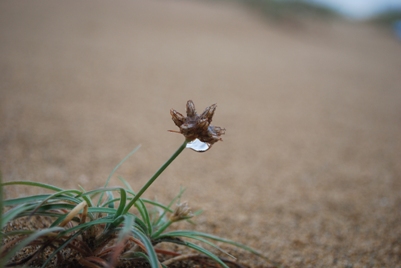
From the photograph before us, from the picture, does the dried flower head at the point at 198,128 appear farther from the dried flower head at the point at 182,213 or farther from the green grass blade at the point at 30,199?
the green grass blade at the point at 30,199

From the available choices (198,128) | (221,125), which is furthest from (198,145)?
(221,125)

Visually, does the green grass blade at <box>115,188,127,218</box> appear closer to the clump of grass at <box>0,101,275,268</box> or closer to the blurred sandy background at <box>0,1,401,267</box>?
the clump of grass at <box>0,101,275,268</box>

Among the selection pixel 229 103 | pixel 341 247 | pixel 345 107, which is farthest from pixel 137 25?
pixel 341 247

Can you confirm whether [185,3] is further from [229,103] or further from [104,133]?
Answer: [104,133]

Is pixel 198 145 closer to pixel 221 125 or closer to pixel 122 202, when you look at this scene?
pixel 122 202

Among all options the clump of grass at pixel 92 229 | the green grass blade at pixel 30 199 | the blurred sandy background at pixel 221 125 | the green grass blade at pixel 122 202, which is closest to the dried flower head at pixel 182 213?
the clump of grass at pixel 92 229
